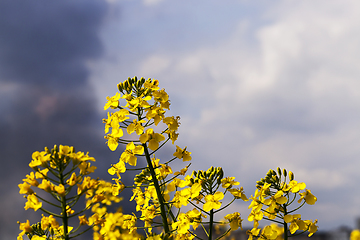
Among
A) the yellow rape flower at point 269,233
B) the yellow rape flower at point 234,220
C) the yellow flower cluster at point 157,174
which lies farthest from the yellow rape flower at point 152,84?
the yellow rape flower at point 269,233

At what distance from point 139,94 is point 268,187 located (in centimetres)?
233

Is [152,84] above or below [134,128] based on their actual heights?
above

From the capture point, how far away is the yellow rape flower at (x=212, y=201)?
4277 mm

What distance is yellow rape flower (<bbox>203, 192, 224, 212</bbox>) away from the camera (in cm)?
428

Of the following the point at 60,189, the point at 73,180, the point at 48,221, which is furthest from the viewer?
the point at 48,221

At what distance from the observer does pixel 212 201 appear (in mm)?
4355

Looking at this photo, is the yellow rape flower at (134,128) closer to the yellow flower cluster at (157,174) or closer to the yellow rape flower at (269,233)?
the yellow flower cluster at (157,174)

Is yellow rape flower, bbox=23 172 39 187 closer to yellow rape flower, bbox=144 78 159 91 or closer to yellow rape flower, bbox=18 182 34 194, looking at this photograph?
yellow rape flower, bbox=18 182 34 194

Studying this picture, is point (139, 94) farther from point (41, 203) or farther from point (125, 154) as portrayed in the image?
point (41, 203)

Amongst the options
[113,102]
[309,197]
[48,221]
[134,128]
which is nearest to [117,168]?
[134,128]


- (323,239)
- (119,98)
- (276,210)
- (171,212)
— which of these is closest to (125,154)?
(119,98)

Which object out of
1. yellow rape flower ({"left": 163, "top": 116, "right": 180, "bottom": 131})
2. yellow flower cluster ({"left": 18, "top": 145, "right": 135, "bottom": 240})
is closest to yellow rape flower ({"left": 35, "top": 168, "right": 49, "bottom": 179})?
yellow flower cluster ({"left": 18, "top": 145, "right": 135, "bottom": 240})

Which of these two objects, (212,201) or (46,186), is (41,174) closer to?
(46,186)

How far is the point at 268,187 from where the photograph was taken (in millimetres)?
4688
